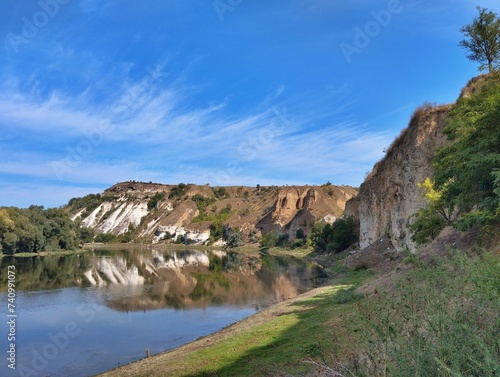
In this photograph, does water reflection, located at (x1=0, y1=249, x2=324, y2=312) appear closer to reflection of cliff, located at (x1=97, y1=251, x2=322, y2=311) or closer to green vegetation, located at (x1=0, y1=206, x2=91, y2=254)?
reflection of cliff, located at (x1=97, y1=251, x2=322, y2=311)

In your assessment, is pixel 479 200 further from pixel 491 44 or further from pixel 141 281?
pixel 141 281

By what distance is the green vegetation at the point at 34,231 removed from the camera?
252 ft

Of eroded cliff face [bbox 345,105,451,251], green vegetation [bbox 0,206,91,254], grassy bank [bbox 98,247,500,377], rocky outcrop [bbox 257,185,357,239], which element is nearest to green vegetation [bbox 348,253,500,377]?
grassy bank [bbox 98,247,500,377]

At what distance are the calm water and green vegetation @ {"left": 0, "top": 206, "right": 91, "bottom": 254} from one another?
94.3ft

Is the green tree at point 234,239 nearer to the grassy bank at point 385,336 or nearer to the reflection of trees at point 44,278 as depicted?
the reflection of trees at point 44,278

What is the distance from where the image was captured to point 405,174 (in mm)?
43906

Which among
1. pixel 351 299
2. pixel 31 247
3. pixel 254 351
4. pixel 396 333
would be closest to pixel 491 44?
pixel 351 299

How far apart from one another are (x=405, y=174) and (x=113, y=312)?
3320cm

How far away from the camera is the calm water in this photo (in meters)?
19.5

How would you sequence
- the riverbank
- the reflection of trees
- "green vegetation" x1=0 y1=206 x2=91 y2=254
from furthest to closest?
"green vegetation" x1=0 y1=206 x2=91 y2=254, the reflection of trees, the riverbank

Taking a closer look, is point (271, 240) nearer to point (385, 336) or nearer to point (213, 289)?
point (213, 289)

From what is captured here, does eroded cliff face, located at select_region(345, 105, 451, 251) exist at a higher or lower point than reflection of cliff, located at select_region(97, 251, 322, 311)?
higher

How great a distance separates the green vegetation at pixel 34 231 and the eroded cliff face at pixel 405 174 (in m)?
67.6

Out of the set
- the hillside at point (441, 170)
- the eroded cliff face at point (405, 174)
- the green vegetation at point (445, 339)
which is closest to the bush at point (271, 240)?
the hillside at point (441, 170)
